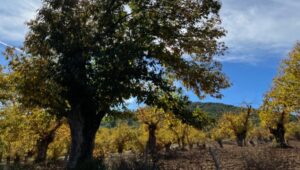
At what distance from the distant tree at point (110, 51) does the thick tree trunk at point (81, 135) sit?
6 centimetres

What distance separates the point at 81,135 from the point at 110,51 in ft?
16.9

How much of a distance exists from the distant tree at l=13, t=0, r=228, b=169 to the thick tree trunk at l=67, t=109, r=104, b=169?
2.2 inches

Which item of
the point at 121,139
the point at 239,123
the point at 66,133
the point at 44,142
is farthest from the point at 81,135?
the point at 239,123

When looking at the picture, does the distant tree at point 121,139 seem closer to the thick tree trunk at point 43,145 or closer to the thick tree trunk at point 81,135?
the thick tree trunk at point 43,145

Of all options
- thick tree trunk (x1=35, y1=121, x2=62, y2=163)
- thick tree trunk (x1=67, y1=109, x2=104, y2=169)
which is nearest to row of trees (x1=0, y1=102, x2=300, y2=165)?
thick tree trunk (x1=35, y1=121, x2=62, y2=163)

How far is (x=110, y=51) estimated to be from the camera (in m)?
17.9

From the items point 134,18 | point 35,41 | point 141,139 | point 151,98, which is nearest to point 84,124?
point 151,98

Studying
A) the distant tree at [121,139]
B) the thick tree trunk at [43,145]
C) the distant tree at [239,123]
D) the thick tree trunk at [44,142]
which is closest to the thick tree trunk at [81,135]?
the thick tree trunk at [44,142]

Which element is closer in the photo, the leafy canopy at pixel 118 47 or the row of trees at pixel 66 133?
the leafy canopy at pixel 118 47

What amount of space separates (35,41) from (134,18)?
593 centimetres

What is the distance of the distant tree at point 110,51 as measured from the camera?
59.2ft

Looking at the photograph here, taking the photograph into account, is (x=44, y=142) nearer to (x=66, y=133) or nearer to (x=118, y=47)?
(x=66, y=133)

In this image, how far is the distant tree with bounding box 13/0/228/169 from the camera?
59.2ft

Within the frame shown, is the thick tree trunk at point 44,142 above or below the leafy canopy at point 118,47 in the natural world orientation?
below
